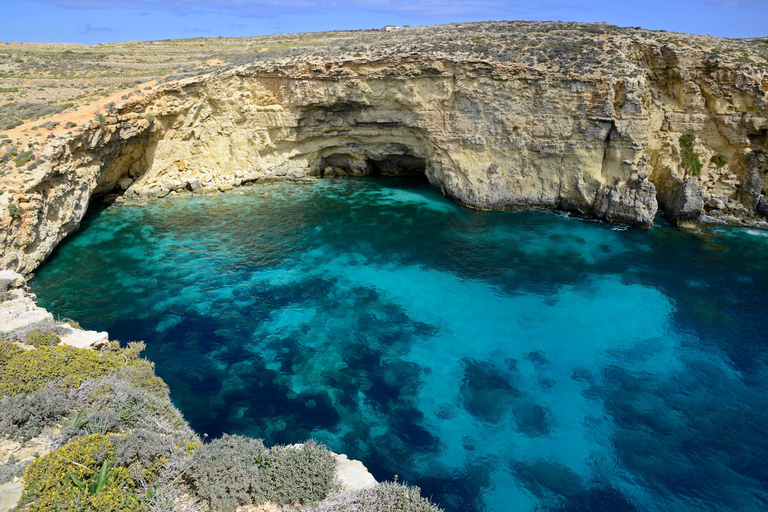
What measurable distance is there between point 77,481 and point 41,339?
6081mm

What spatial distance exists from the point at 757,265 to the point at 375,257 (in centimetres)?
2002

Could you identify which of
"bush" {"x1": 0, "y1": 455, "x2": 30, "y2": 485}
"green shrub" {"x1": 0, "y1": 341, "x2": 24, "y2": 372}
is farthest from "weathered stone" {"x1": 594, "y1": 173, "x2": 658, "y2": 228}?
"bush" {"x1": 0, "y1": 455, "x2": 30, "y2": 485}

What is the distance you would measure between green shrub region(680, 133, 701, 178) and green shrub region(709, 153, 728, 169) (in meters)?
0.97

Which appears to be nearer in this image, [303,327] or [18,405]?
[18,405]

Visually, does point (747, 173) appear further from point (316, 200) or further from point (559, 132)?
point (316, 200)

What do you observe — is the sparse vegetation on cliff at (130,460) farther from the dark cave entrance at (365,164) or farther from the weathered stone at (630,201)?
the dark cave entrance at (365,164)

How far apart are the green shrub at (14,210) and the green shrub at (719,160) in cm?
3907

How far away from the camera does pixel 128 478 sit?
27.6ft

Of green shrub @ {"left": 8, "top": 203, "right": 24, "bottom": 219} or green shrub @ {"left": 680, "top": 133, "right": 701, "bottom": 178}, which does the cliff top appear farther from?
green shrub @ {"left": 680, "top": 133, "right": 701, "bottom": 178}

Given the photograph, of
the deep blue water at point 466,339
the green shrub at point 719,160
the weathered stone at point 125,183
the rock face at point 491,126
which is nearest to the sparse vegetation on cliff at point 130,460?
the deep blue water at point 466,339

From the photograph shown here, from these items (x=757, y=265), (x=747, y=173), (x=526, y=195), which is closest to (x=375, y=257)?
(x=526, y=195)

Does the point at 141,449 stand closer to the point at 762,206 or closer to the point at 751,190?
the point at 751,190

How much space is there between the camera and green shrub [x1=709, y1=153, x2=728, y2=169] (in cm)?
3009

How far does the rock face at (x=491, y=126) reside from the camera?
92.4ft
